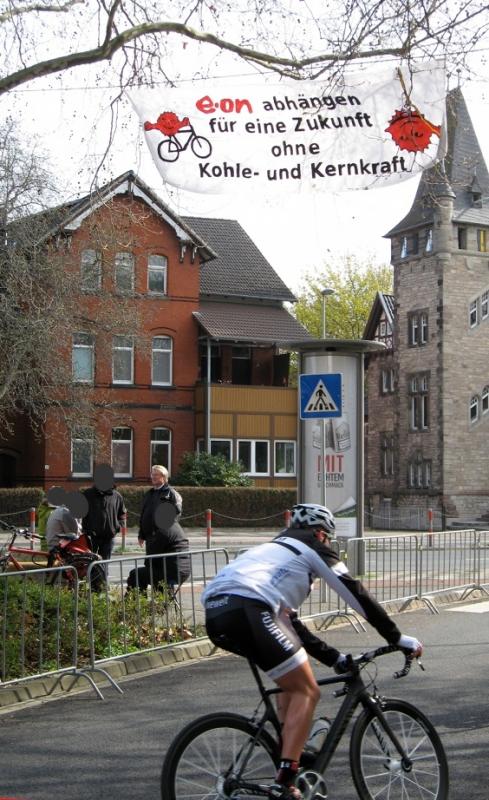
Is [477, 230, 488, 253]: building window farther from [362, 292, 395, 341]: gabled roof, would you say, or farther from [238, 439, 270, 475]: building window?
[238, 439, 270, 475]: building window

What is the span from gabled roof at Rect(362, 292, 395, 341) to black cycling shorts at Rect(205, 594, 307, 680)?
216ft

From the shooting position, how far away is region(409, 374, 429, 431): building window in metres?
63.8

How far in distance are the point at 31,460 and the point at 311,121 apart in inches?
1637

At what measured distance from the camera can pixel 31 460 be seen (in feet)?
169

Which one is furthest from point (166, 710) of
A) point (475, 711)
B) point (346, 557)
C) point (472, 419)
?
point (472, 419)

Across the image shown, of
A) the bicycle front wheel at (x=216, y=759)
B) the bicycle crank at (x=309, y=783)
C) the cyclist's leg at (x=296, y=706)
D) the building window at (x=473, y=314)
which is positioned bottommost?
the bicycle crank at (x=309, y=783)

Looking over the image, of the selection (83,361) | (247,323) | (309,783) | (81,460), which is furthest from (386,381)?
(309,783)

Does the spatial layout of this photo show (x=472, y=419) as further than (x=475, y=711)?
Yes

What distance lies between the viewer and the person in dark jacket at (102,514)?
14930mm

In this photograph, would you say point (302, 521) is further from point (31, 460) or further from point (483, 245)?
point (483, 245)

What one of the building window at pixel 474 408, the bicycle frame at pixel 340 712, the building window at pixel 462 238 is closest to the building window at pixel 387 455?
the building window at pixel 474 408

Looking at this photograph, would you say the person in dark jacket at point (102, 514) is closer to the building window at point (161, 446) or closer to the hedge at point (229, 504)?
the hedge at point (229, 504)

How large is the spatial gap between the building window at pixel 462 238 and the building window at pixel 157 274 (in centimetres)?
1693

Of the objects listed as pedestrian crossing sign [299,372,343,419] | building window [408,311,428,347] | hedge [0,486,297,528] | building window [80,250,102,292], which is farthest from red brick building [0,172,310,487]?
pedestrian crossing sign [299,372,343,419]
